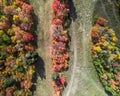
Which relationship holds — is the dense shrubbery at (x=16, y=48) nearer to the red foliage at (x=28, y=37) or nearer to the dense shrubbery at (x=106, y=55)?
the red foliage at (x=28, y=37)

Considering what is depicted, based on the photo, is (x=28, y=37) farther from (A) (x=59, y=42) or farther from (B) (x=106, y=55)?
(B) (x=106, y=55)

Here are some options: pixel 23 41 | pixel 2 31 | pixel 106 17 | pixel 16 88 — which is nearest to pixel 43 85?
pixel 16 88

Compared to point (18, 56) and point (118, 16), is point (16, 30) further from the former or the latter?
point (118, 16)

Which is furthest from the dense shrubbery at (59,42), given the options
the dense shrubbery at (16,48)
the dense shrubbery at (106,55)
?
the dense shrubbery at (106,55)

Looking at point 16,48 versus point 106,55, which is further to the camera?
point 16,48

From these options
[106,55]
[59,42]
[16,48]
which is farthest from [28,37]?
[106,55]
